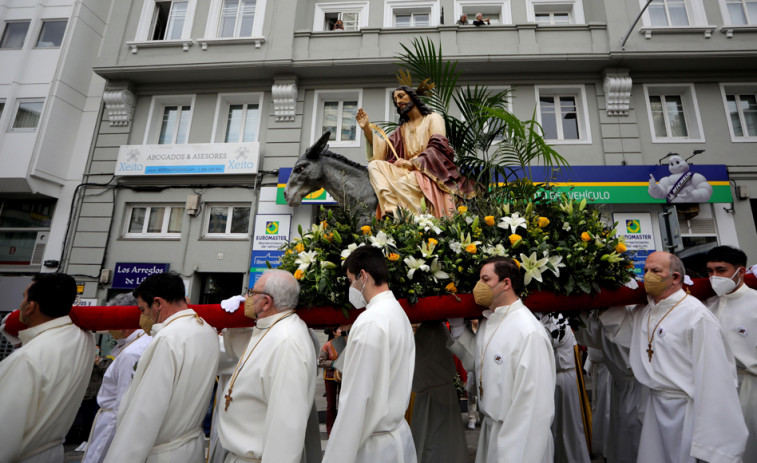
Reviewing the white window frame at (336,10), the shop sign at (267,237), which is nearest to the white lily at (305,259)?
the shop sign at (267,237)

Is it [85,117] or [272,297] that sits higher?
[85,117]

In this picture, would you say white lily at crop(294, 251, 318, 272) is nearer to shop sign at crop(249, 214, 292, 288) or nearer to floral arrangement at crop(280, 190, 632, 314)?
floral arrangement at crop(280, 190, 632, 314)

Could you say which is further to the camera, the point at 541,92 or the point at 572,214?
the point at 541,92

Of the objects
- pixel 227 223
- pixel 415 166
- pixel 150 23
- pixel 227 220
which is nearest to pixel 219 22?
pixel 150 23

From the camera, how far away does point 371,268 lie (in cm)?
250

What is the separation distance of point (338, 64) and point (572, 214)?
11.0m

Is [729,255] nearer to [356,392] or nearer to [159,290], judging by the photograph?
[356,392]

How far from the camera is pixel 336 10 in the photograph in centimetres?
1420

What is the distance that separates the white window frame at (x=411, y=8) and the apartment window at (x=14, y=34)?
12870mm

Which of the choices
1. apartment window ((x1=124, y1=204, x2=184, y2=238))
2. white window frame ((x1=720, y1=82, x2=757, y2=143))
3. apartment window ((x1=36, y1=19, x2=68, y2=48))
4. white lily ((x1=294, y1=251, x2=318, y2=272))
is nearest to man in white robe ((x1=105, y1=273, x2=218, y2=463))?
white lily ((x1=294, y1=251, x2=318, y2=272))

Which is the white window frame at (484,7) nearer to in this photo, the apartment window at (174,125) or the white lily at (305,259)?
the apartment window at (174,125)

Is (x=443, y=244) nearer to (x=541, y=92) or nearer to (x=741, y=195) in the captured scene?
(x=541, y=92)

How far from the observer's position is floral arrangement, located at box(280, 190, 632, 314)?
297 cm

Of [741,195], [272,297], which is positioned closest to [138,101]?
[272,297]
